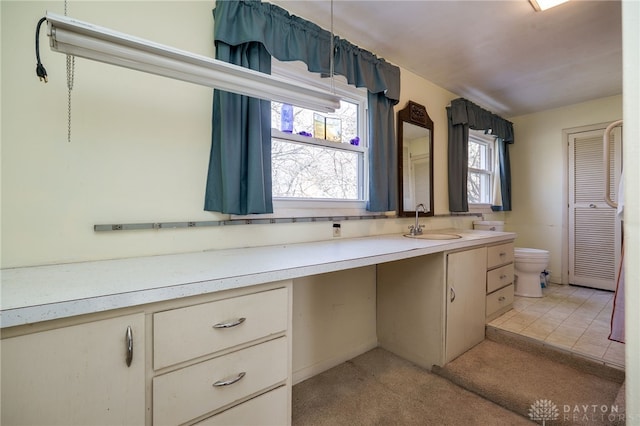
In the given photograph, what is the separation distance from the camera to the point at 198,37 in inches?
58.6

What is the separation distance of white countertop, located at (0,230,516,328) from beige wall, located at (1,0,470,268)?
11cm

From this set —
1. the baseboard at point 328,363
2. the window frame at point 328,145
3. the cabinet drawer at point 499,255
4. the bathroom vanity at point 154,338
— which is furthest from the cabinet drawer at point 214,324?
the cabinet drawer at point 499,255

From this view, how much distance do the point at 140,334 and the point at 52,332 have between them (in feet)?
0.64

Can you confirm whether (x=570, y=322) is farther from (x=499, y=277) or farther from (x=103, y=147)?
(x=103, y=147)

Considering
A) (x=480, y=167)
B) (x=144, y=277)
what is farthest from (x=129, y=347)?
(x=480, y=167)

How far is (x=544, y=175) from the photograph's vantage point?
3.82 meters

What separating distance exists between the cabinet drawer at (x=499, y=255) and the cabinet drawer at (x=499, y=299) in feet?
0.83

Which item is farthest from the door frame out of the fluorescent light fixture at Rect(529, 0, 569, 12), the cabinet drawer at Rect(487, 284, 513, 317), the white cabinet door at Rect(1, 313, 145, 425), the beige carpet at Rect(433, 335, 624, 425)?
the white cabinet door at Rect(1, 313, 145, 425)

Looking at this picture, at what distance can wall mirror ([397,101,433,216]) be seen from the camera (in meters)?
2.53

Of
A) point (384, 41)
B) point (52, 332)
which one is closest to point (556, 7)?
point (384, 41)

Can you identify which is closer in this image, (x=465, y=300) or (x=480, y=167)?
(x=465, y=300)

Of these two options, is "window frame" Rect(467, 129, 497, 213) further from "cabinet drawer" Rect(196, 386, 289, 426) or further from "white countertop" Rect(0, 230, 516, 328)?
"cabinet drawer" Rect(196, 386, 289, 426)

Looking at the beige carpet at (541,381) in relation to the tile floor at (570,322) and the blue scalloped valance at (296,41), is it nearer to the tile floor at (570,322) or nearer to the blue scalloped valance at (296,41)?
the tile floor at (570,322)

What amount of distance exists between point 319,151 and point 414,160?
109 centimetres
